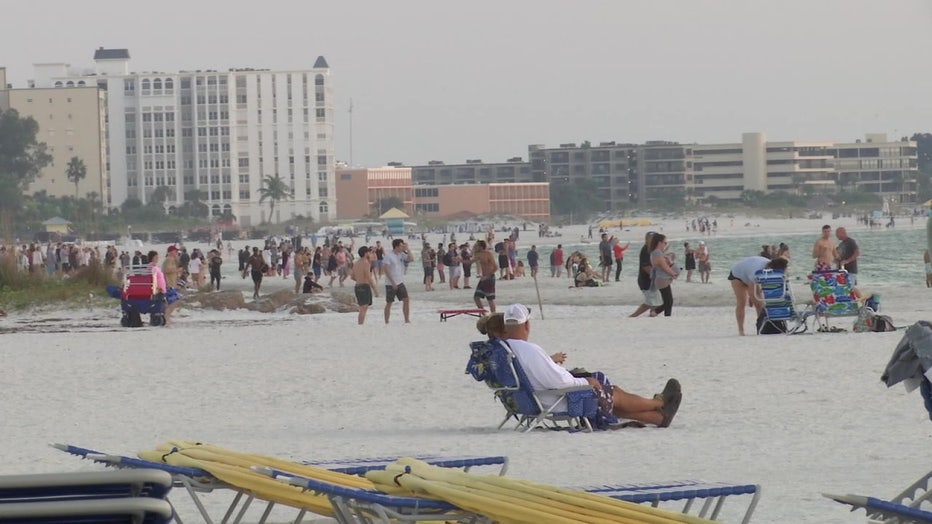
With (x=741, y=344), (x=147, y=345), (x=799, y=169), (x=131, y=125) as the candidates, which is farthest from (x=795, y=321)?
(x=799, y=169)

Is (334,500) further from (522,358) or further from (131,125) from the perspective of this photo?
(131,125)

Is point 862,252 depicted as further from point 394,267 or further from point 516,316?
point 516,316

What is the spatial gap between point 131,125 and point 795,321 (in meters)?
154

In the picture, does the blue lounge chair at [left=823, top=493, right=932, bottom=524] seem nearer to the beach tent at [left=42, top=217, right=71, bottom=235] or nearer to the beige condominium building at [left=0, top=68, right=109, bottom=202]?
the beach tent at [left=42, top=217, right=71, bottom=235]

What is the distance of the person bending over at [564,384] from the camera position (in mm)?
8750

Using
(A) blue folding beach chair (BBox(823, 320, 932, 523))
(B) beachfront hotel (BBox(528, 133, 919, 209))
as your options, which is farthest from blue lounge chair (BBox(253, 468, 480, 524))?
(B) beachfront hotel (BBox(528, 133, 919, 209))

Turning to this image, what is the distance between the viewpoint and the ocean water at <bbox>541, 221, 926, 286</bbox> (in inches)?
1900

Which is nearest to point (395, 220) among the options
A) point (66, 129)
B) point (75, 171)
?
point (75, 171)

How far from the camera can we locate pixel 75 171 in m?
150

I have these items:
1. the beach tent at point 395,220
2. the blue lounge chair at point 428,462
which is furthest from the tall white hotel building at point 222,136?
the blue lounge chair at point 428,462

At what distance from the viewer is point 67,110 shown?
153 metres

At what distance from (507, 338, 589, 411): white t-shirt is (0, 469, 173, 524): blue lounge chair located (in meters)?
5.48

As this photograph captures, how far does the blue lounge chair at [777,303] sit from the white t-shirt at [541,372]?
7.06 m

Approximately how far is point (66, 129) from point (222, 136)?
16.1m
